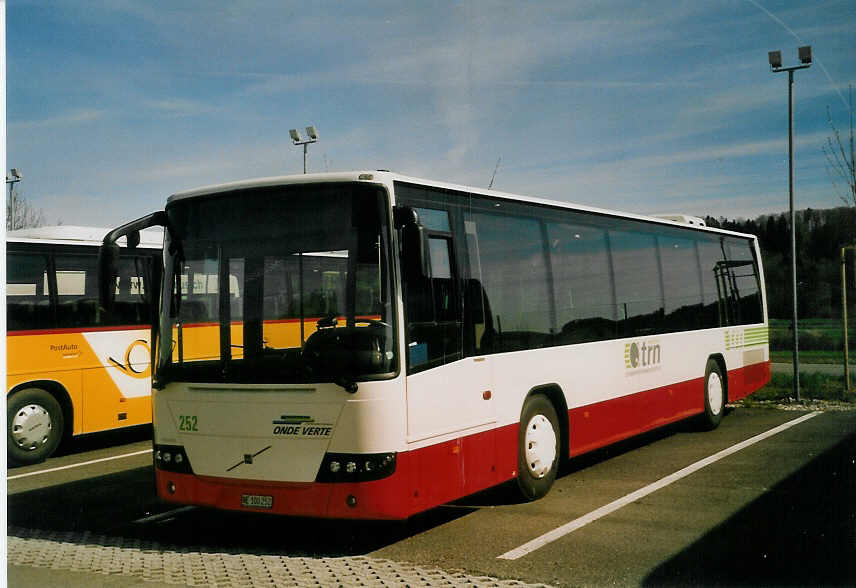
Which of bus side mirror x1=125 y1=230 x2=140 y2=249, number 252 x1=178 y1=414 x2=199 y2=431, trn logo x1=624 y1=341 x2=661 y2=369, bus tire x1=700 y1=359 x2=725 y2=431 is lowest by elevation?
bus tire x1=700 y1=359 x2=725 y2=431

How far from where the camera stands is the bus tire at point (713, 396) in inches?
533

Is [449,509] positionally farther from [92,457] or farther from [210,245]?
[92,457]

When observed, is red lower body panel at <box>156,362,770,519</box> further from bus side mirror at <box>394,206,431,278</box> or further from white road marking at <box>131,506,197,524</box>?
bus side mirror at <box>394,206,431,278</box>

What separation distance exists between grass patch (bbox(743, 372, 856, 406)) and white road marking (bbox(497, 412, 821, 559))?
15.6 feet

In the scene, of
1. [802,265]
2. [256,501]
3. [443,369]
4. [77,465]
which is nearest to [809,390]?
[802,265]

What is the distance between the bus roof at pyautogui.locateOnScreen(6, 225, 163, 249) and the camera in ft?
41.2

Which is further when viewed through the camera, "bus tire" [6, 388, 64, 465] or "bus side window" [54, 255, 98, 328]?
"bus side window" [54, 255, 98, 328]

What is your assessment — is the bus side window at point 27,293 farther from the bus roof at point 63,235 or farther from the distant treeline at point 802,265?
the distant treeline at point 802,265

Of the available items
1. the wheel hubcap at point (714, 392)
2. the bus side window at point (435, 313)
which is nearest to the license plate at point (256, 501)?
the bus side window at point (435, 313)

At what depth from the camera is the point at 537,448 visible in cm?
877

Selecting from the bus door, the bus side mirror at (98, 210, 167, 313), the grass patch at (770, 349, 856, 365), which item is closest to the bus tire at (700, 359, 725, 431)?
the grass patch at (770, 349, 856, 365)

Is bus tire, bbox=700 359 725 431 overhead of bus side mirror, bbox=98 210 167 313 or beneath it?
beneath

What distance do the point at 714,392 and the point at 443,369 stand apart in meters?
7.76

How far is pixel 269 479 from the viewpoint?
688 cm
